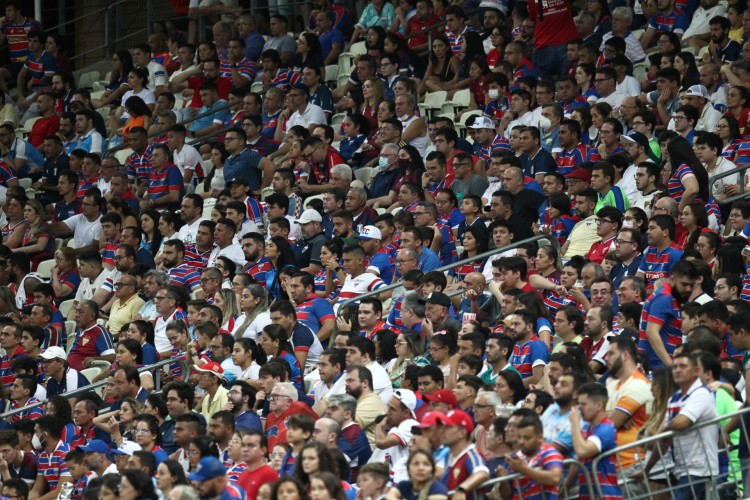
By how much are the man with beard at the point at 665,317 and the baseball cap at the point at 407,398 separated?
5.59 feet

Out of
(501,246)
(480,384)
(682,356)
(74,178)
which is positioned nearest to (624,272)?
(501,246)

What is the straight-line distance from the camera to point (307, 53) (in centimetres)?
1912

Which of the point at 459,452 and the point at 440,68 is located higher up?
the point at 459,452

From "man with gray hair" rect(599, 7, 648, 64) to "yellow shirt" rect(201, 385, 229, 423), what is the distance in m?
6.98

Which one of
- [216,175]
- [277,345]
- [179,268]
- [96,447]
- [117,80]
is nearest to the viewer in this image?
[96,447]

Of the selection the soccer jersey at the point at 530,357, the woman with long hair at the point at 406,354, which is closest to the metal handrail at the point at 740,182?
the soccer jersey at the point at 530,357

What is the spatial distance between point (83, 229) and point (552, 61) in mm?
5574

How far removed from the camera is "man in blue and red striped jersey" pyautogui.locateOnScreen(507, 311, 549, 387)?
436 inches

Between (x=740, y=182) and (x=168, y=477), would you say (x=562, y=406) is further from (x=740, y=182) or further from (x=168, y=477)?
(x=740, y=182)

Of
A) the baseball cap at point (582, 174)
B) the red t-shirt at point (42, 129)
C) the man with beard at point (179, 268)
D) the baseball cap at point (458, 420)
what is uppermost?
the baseball cap at point (458, 420)

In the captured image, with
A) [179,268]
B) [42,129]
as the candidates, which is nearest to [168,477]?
[179,268]

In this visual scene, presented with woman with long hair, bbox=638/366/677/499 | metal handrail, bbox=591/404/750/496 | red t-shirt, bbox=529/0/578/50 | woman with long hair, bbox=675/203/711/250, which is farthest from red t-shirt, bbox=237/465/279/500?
red t-shirt, bbox=529/0/578/50

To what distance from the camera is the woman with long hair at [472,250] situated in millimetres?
13633

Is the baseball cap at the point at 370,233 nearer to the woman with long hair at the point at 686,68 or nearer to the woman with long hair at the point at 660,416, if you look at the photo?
the woman with long hair at the point at 686,68
